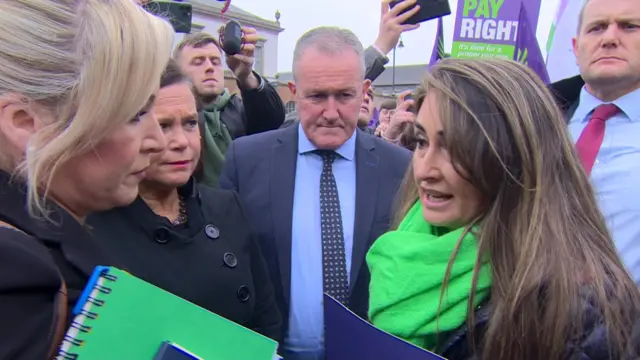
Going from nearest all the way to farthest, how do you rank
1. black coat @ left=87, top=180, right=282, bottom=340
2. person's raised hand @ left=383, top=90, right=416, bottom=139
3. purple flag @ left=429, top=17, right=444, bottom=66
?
black coat @ left=87, top=180, right=282, bottom=340 < person's raised hand @ left=383, top=90, right=416, bottom=139 < purple flag @ left=429, top=17, right=444, bottom=66

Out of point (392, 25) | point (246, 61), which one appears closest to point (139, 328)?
point (246, 61)

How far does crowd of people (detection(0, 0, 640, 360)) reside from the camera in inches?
36.1

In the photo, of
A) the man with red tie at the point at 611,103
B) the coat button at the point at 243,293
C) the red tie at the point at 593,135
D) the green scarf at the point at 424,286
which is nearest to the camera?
the green scarf at the point at 424,286

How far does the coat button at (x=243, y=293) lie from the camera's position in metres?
1.71

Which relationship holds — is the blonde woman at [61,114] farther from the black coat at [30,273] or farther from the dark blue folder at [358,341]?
the dark blue folder at [358,341]

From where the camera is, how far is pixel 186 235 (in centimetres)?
170

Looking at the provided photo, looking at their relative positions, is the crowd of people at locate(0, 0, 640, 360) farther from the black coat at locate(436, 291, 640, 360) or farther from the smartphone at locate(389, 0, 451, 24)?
the smartphone at locate(389, 0, 451, 24)

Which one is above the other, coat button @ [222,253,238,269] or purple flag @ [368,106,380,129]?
purple flag @ [368,106,380,129]

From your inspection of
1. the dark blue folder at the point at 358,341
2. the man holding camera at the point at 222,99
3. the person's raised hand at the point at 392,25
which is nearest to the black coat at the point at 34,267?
the dark blue folder at the point at 358,341

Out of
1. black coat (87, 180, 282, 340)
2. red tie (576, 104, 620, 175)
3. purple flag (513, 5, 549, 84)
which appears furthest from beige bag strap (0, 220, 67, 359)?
purple flag (513, 5, 549, 84)

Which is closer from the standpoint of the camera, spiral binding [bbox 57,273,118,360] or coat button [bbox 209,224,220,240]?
spiral binding [bbox 57,273,118,360]

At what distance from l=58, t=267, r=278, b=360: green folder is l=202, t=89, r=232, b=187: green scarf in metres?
1.70

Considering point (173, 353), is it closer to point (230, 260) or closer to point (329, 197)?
point (230, 260)

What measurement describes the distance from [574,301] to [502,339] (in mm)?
176
